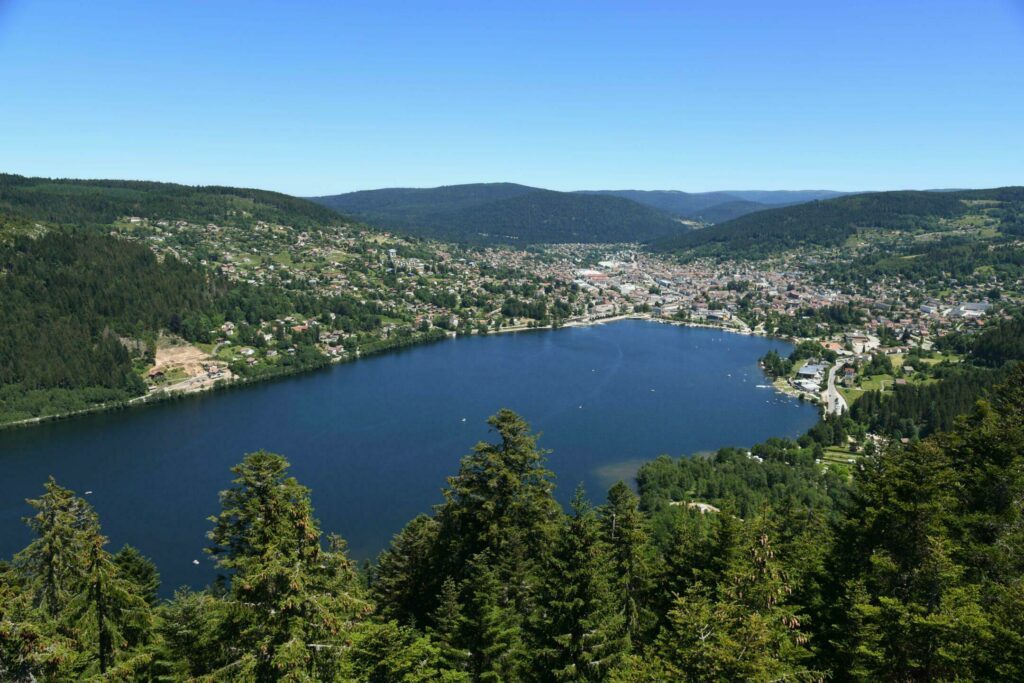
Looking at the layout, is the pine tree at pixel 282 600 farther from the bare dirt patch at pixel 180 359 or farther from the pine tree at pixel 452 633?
the bare dirt patch at pixel 180 359

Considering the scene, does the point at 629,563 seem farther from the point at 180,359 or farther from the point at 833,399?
the point at 180,359

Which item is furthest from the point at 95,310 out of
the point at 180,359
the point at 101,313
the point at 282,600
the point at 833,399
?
the point at 833,399

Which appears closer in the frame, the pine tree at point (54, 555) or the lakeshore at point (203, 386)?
the pine tree at point (54, 555)

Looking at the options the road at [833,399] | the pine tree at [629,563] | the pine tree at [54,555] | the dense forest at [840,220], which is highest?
the dense forest at [840,220]

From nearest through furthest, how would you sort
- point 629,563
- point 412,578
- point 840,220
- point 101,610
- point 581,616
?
1. point 581,616
2. point 101,610
3. point 629,563
4. point 412,578
5. point 840,220

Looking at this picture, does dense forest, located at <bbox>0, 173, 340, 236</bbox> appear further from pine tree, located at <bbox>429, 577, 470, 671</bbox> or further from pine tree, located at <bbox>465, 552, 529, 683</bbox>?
pine tree, located at <bbox>465, 552, 529, 683</bbox>

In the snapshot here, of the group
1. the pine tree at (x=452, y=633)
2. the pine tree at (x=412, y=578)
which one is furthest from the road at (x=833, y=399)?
the pine tree at (x=452, y=633)

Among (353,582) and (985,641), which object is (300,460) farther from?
(985,641)
